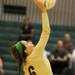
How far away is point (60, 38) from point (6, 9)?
88.1 inches

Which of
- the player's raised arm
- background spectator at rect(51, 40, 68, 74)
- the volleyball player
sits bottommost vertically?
background spectator at rect(51, 40, 68, 74)

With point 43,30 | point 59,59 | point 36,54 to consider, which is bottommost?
point 59,59

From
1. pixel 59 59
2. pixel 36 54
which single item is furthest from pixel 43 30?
pixel 59 59

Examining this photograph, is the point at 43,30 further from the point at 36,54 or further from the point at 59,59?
the point at 59,59

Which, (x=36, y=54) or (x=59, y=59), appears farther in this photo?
(x=59, y=59)

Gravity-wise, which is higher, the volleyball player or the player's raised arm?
the player's raised arm

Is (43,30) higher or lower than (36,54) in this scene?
higher

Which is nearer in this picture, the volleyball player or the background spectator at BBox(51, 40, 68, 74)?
the volleyball player

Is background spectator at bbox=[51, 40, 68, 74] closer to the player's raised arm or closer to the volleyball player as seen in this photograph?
the volleyball player

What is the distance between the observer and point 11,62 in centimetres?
1137

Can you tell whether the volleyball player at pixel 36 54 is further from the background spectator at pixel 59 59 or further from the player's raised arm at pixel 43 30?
the background spectator at pixel 59 59

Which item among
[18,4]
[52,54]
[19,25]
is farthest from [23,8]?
[52,54]

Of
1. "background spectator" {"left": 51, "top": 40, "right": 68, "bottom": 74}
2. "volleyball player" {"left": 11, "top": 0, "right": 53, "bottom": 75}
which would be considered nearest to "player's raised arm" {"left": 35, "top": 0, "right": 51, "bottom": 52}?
"volleyball player" {"left": 11, "top": 0, "right": 53, "bottom": 75}

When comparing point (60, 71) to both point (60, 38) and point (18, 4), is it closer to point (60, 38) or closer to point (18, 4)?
point (60, 38)
